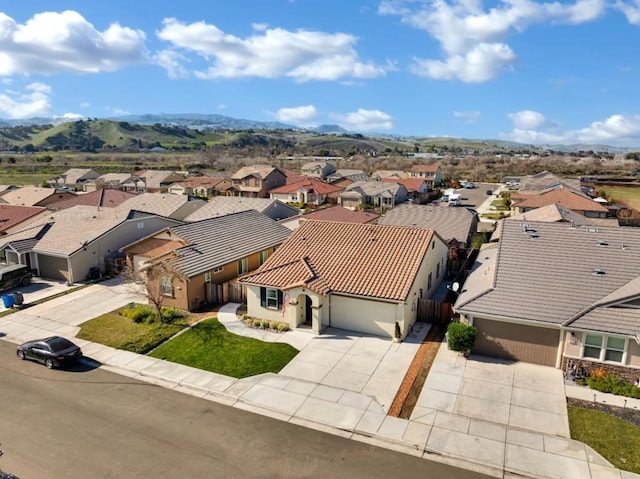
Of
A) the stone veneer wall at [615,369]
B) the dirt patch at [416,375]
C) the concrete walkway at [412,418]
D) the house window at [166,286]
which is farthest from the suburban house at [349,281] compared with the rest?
the stone veneer wall at [615,369]

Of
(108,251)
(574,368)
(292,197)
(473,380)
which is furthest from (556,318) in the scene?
(292,197)

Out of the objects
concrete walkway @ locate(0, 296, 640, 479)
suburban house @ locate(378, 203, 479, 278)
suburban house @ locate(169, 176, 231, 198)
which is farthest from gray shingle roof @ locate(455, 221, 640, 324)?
Answer: suburban house @ locate(169, 176, 231, 198)

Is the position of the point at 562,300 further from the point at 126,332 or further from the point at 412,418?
the point at 126,332

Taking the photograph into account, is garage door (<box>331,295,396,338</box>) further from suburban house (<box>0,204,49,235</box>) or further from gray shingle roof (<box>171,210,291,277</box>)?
suburban house (<box>0,204,49,235</box>)

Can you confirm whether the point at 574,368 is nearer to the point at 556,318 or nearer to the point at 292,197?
the point at 556,318

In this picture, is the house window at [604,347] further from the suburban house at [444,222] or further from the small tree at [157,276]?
the small tree at [157,276]

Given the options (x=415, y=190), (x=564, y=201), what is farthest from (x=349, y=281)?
(x=415, y=190)
